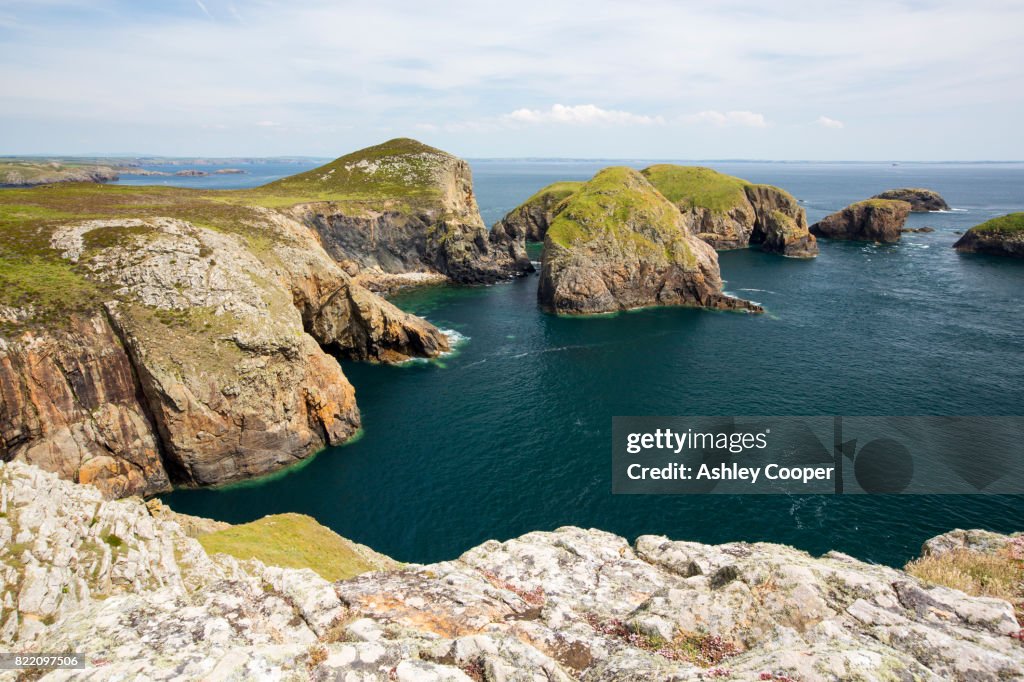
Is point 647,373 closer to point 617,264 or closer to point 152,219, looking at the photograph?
point 617,264

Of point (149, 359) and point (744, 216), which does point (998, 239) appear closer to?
point (744, 216)

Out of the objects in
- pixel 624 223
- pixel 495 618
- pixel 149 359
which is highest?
pixel 624 223

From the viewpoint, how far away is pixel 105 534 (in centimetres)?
2395

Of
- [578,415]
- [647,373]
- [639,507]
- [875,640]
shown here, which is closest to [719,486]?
[639,507]

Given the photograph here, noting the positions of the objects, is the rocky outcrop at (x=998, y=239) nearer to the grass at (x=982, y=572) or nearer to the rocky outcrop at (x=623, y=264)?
the rocky outcrop at (x=623, y=264)

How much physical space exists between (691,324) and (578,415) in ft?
152

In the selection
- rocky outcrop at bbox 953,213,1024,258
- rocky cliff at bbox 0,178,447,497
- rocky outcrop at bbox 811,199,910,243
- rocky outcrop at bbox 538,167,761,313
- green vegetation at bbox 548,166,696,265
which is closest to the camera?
rocky cliff at bbox 0,178,447,497

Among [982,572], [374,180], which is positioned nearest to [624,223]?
[374,180]

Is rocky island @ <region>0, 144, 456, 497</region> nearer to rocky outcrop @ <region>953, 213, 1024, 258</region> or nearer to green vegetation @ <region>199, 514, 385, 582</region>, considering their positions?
green vegetation @ <region>199, 514, 385, 582</region>

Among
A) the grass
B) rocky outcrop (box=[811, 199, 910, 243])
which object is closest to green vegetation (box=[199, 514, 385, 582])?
the grass

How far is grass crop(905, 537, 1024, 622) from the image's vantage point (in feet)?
59.8

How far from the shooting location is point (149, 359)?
5297 centimetres

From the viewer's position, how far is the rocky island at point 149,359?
4941 centimetres

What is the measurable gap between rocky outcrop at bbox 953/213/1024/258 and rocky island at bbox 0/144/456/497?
655ft
